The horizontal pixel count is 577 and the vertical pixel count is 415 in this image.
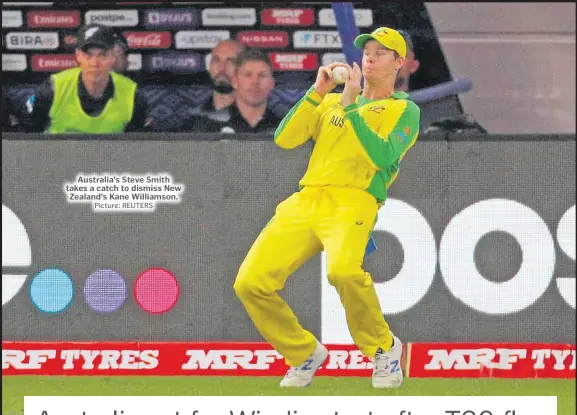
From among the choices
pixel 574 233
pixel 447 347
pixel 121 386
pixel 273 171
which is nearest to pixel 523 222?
pixel 574 233

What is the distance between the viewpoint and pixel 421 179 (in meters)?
9.88

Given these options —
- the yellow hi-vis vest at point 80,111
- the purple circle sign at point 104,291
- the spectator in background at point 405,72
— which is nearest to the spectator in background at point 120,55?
the yellow hi-vis vest at point 80,111

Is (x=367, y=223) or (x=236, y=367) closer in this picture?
(x=367, y=223)

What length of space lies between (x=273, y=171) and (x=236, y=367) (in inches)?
50.1

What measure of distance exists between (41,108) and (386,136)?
117 inches

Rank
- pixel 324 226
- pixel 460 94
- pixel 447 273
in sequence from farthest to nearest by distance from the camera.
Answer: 1. pixel 460 94
2. pixel 447 273
3. pixel 324 226

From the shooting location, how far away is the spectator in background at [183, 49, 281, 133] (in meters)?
10.4

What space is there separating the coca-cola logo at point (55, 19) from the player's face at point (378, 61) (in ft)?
13.9

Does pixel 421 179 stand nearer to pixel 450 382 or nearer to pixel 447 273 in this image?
pixel 447 273

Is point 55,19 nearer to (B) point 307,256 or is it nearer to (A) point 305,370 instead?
(B) point 307,256

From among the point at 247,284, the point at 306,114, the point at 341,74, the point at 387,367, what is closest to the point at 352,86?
the point at 341,74

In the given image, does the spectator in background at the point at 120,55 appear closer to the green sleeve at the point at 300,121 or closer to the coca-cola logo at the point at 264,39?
the coca-cola logo at the point at 264,39

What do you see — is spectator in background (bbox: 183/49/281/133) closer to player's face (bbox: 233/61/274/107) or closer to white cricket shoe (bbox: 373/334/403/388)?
player's face (bbox: 233/61/274/107)

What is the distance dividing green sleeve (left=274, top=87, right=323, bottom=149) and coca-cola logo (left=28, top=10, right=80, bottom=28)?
4149mm
